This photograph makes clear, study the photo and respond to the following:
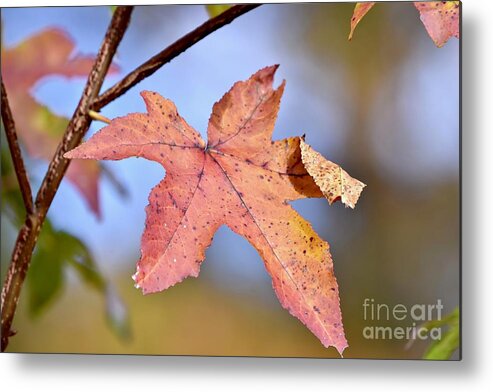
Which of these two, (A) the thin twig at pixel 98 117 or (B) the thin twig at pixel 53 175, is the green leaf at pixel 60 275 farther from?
(A) the thin twig at pixel 98 117

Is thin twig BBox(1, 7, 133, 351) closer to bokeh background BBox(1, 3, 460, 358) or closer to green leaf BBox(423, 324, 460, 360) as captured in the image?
bokeh background BBox(1, 3, 460, 358)

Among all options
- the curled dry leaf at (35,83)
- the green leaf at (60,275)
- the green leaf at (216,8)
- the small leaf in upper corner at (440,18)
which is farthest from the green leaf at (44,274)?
the small leaf in upper corner at (440,18)

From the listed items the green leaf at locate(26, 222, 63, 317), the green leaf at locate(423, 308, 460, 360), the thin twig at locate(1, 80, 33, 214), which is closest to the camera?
the thin twig at locate(1, 80, 33, 214)

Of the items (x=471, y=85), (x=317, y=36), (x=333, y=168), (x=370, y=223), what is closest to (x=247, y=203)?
(x=333, y=168)

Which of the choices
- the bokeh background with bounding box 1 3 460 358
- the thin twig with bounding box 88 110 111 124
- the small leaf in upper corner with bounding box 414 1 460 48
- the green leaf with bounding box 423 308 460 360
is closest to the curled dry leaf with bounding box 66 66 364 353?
the thin twig with bounding box 88 110 111 124

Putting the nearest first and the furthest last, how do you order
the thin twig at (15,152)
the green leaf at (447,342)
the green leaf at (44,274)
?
the thin twig at (15,152) < the green leaf at (447,342) < the green leaf at (44,274)

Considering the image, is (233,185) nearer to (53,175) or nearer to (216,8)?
(53,175)

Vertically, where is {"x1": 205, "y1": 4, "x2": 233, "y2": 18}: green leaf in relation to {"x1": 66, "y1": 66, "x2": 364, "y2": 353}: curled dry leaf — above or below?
above
